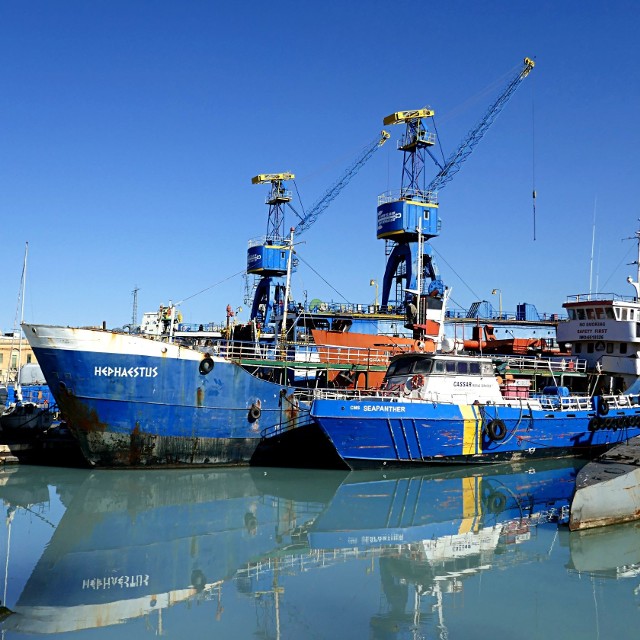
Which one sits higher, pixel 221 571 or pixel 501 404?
pixel 501 404

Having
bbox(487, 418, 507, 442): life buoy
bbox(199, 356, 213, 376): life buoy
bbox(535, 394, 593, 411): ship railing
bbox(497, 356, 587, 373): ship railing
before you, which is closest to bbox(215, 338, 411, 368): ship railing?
bbox(199, 356, 213, 376): life buoy

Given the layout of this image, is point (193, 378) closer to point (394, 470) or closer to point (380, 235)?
point (394, 470)

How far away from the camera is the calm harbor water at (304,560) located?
36.7 feet

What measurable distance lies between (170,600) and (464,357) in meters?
16.5

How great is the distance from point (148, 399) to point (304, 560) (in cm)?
1050

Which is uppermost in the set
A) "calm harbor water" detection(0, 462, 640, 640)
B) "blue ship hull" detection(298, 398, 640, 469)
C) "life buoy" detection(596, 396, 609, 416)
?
"life buoy" detection(596, 396, 609, 416)

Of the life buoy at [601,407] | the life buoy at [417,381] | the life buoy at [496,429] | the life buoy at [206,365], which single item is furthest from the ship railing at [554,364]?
the life buoy at [206,365]

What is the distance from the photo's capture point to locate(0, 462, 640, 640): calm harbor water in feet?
36.7

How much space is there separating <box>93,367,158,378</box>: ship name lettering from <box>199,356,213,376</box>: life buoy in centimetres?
163

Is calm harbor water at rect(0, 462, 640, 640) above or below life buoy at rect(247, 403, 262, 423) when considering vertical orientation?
below

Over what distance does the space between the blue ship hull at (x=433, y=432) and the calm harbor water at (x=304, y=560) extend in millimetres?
1429

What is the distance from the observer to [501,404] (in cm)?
2611

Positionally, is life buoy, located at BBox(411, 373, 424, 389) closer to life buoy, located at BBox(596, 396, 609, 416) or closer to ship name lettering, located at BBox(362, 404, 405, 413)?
ship name lettering, located at BBox(362, 404, 405, 413)

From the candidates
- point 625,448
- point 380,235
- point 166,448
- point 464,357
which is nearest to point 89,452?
point 166,448
